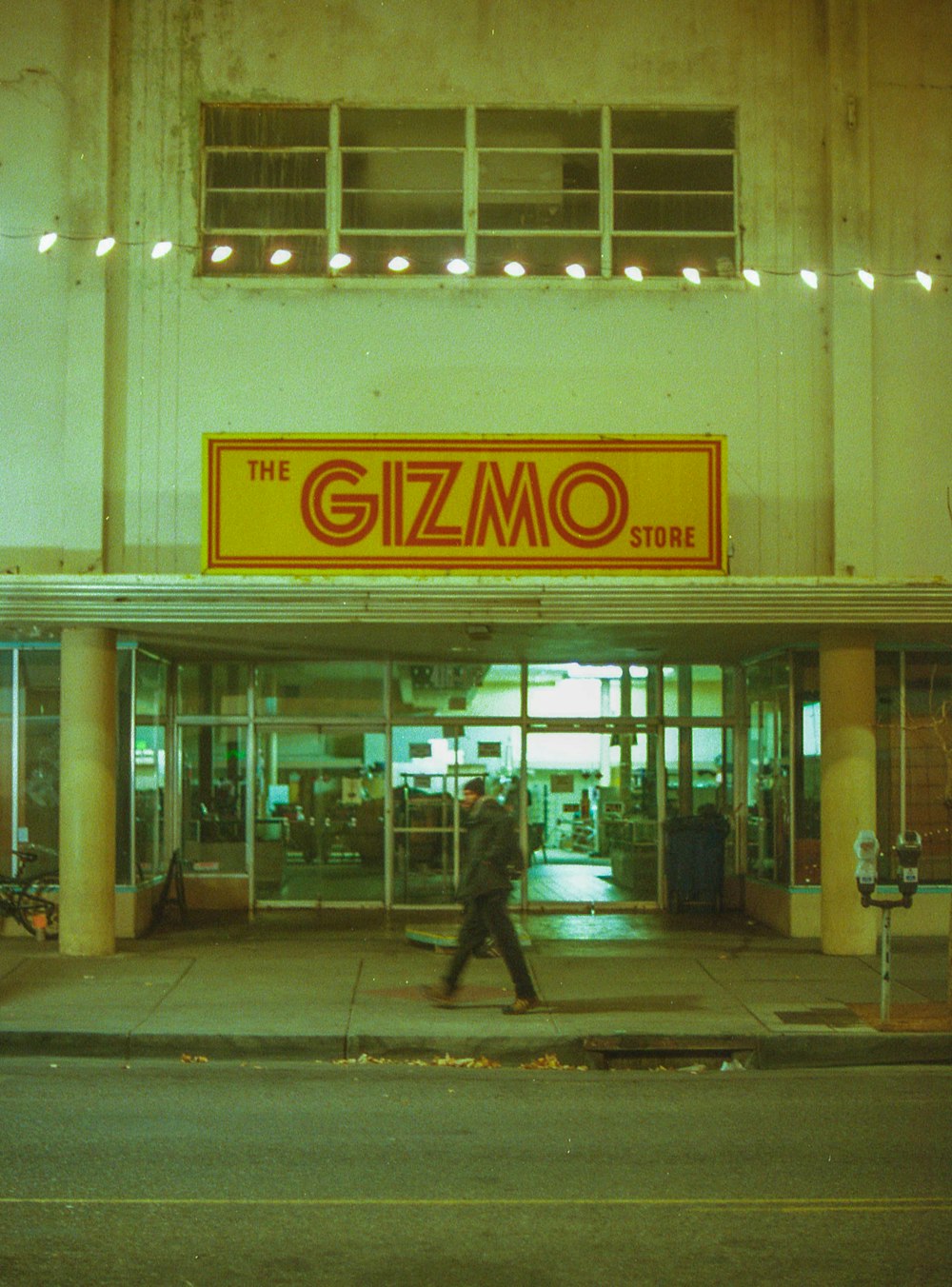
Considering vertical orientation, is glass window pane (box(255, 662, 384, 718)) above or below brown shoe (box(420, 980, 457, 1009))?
above

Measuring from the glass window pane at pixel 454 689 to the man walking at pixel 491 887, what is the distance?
693cm

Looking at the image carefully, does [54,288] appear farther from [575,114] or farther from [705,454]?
[705,454]

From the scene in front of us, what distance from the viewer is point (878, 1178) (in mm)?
7168

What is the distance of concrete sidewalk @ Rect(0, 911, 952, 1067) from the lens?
10.5 metres

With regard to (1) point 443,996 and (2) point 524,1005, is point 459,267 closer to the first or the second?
(1) point 443,996

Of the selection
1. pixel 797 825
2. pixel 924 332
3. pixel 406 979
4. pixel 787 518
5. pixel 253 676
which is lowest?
pixel 406 979

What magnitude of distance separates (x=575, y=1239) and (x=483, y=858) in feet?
17.2

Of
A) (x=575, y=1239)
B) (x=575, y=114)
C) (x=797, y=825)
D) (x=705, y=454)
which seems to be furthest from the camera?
(x=797, y=825)

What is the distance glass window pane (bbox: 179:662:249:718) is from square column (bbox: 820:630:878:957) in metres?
7.06

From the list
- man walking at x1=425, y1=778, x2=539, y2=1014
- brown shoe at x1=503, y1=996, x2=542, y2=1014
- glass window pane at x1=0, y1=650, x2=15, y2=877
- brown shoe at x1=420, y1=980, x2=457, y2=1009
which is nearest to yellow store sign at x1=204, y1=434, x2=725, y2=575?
man walking at x1=425, y1=778, x2=539, y2=1014

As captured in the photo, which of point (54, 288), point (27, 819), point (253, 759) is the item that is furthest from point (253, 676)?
point (54, 288)

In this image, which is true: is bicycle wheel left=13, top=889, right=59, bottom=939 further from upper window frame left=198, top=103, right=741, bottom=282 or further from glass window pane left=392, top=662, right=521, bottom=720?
upper window frame left=198, top=103, right=741, bottom=282

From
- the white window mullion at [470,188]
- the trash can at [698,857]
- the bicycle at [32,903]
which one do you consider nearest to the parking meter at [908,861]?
the trash can at [698,857]

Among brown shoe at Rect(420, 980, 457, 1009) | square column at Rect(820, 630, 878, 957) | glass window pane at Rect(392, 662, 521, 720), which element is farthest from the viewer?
glass window pane at Rect(392, 662, 521, 720)
